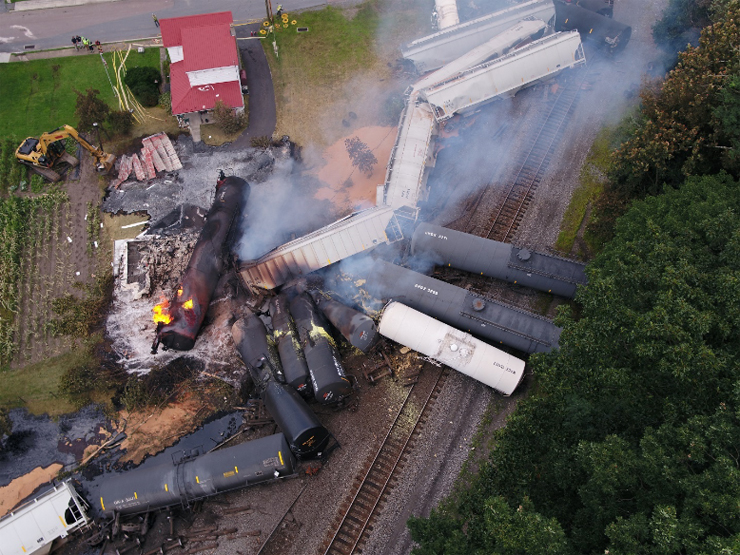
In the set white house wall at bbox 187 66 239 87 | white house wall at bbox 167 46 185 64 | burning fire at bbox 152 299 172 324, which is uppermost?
white house wall at bbox 167 46 185 64

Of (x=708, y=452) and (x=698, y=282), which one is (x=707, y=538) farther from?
(x=698, y=282)

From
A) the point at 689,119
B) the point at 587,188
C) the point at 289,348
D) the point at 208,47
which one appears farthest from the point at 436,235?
the point at 208,47

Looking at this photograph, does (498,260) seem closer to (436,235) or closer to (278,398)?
(436,235)

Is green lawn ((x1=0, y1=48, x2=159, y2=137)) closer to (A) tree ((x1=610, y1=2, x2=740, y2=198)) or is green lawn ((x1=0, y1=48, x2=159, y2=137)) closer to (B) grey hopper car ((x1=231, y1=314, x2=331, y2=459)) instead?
(B) grey hopper car ((x1=231, y1=314, x2=331, y2=459))

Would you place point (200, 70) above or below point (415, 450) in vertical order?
above

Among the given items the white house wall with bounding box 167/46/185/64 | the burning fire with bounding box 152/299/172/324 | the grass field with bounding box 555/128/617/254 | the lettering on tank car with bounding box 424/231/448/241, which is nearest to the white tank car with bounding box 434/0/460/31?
the grass field with bounding box 555/128/617/254

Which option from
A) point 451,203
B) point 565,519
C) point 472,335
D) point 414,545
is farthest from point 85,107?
point 565,519
